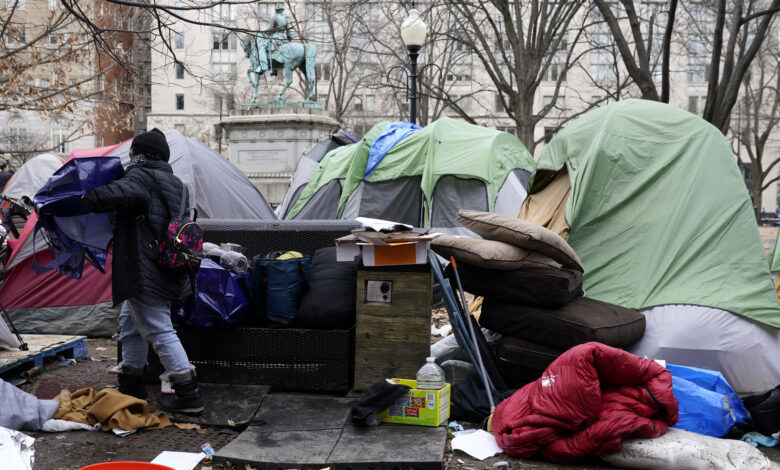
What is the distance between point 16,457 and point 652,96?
8614 millimetres

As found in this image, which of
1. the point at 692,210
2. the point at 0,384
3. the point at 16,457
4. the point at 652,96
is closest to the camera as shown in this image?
the point at 16,457

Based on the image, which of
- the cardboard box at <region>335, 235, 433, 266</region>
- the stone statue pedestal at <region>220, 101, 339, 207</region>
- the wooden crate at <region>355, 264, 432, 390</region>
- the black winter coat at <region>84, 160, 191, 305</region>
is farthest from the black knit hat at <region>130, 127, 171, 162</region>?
the stone statue pedestal at <region>220, 101, 339, 207</region>

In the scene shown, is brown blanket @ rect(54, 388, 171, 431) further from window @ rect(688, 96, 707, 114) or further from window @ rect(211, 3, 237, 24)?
window @ rect(688, 96, 707, 114)

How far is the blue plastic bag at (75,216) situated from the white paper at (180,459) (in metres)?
1.55

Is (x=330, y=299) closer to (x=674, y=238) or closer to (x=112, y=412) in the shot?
(x=112, y=412)

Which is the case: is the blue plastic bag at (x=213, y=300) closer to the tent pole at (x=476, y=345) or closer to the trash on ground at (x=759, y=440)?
the tent pole at (x=476, y=345)

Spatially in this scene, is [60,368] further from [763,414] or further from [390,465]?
[763,414]

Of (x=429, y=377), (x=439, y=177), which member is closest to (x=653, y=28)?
(x=439, y=177)

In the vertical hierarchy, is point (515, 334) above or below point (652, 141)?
below

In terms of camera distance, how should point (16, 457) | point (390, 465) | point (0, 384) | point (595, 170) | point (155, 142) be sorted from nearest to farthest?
1. point (16, 457)
2. point (390, 465)
3. point (0, 384)
4. point (155, 142)
5. point (595, 170)

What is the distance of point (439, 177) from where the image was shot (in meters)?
9.82

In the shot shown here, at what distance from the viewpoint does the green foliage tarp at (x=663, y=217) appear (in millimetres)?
5379

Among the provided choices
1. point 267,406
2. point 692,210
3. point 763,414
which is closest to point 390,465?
point 267,406

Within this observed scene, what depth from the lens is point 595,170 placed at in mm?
6332
